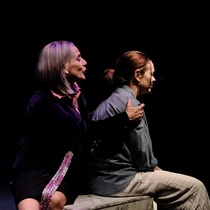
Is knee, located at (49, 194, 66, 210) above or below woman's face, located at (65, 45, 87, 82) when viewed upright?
below

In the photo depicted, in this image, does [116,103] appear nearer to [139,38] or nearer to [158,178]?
[158,178]

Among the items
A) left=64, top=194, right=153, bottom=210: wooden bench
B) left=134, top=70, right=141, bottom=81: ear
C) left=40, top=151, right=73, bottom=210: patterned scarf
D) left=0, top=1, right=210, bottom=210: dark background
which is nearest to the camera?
left=40, top=151, right=73, bottom=210: patterned scarf

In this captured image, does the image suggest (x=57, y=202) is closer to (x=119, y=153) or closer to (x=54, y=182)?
(x=54, y=182)

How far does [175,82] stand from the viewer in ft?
13.4

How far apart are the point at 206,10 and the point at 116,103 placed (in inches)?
80.7

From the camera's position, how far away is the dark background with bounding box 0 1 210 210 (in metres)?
3.82

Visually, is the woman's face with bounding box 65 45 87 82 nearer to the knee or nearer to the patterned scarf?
the patterned scarf

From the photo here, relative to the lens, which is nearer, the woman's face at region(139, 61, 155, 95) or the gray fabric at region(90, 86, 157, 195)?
the gray fabric at region(90, 86, 157, 195)

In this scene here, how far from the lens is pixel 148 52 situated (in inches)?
159

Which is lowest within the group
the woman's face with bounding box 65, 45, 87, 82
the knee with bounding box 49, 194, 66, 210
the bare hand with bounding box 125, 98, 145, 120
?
the knee with bounding box 49, 194, 66, 210

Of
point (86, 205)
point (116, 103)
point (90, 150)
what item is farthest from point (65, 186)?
point (116, 103)

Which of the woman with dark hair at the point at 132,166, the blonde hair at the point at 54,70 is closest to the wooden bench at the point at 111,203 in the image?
the woman with dark hair at the point at 132,166

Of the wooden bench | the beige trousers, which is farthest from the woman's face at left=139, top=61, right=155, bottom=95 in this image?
the wooden bench

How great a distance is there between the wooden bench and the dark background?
1.69 m
